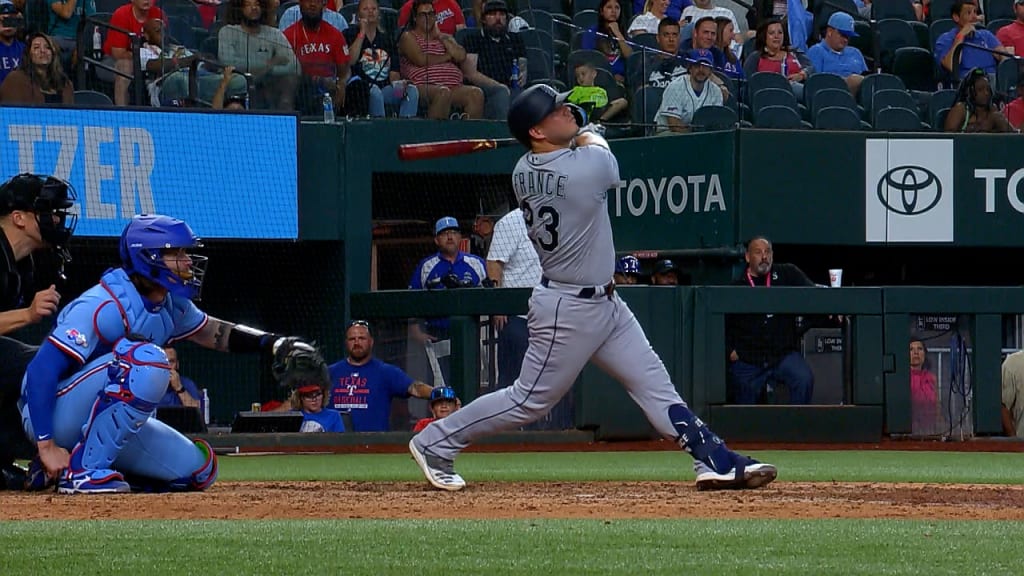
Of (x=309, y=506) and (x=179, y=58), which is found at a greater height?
(x=179, y=58)

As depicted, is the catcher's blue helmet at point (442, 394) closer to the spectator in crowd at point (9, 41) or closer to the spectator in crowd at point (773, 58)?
the spectator in crowd at point (9, 41)

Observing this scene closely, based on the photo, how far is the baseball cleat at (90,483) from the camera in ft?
22.6

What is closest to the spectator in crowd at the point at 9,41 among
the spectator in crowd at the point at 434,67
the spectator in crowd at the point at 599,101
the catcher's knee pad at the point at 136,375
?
the spectator in crowd at the point at 434,67

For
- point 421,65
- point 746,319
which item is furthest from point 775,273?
point 421,65

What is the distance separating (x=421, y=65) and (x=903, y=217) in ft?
14.5

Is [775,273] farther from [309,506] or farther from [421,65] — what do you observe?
[309,506]

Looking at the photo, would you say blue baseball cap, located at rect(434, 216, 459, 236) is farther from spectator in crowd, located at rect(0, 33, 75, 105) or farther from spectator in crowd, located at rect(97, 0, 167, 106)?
spectator in crowd, located at rect(0, 33, 75, 105)

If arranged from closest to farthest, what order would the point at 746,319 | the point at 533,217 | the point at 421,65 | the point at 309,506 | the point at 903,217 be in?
the point at 309,506, the point at 533,217, the point at 746,319, the point at 421,65, the point at 903,217

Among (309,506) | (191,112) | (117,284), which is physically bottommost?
(309,506)

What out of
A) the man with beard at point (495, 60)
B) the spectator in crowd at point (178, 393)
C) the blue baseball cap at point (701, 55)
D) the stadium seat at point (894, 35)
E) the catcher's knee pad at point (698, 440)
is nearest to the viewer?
the catcher's knee pad at point (698, 440)

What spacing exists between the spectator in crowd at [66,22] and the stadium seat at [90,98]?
0.29 metres

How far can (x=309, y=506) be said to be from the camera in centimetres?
655

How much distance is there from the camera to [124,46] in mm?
13047

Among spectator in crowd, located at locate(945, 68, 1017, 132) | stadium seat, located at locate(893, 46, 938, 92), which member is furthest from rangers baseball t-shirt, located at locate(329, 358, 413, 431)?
stadium seat, located at locate(893, 46, 938, 92)
